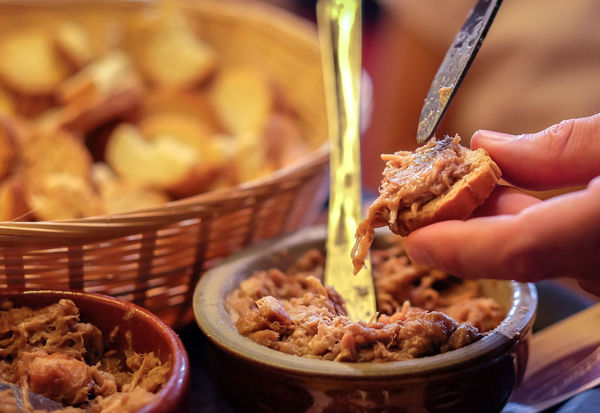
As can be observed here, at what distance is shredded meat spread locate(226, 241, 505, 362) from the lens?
74 cm

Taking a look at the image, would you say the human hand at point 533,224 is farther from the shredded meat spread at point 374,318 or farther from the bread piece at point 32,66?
the bread piece at point 32,66

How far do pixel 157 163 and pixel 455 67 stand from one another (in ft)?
2.56

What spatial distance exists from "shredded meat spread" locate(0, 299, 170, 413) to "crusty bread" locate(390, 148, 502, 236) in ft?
1.06

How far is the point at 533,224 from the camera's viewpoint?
1.97 feet

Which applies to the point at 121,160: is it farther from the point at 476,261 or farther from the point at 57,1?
the point at 476,261

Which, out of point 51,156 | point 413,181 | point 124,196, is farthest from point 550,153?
point 51,156

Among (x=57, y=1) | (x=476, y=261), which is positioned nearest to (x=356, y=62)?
(x=476, y=261)

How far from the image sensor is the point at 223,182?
1.42m

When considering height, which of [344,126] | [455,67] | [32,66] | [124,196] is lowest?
[124,196]

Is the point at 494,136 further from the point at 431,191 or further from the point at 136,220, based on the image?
the point at 136,220

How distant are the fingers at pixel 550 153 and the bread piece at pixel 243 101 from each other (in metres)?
0.85

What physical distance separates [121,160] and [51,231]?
0.61m

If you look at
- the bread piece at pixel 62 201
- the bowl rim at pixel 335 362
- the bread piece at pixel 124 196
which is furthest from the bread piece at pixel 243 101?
the bowl rim at pixel 335 362

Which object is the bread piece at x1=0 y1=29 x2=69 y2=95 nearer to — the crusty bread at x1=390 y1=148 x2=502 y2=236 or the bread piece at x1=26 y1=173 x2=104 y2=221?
the bread piece at x1=26 y1=173 x2=104 y2=221
